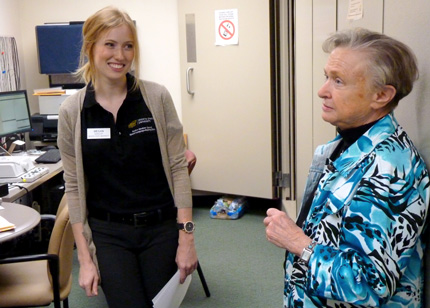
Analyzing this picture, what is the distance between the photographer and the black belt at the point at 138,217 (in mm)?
1742

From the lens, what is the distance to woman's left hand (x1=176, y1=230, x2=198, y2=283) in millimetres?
1759

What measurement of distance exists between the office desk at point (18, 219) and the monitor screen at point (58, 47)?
2273 millimetres

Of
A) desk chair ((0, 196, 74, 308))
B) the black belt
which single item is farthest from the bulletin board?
the black belt

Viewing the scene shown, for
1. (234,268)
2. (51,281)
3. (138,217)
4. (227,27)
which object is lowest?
(234,268)

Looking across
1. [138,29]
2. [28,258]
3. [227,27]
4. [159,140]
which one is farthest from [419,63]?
[138,29]

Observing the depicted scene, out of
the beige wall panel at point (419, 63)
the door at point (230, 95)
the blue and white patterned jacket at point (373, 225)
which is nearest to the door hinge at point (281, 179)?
the door at point (230, 95)

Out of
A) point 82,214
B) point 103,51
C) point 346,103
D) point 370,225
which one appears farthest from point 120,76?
point 370,225

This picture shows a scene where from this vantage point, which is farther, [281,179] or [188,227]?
[281,179]

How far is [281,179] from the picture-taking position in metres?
4.40

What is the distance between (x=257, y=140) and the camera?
440 cm

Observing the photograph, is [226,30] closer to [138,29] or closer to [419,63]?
[138,29]

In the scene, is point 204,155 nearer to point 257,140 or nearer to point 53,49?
point 257,140

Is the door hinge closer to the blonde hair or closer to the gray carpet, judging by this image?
the gray carpet

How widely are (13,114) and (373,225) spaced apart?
10.5ft
